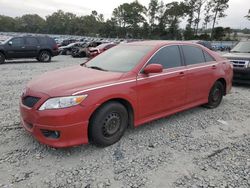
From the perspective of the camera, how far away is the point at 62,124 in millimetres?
3246

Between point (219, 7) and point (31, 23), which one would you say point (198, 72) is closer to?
point (219, 7)

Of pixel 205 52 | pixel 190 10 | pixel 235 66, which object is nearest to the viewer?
pixel 205 52

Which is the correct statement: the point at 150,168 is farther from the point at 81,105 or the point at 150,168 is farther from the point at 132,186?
the point at 81,105

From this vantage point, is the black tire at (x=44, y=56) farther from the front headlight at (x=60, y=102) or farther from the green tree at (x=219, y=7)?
the green tree at (x=219, y=7)

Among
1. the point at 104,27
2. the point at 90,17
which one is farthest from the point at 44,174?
the point at 90,17

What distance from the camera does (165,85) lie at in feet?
14.3

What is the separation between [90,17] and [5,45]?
3177 inches

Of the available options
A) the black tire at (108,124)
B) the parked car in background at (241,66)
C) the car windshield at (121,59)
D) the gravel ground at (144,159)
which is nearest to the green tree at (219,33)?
the parked car in background at (241,66)

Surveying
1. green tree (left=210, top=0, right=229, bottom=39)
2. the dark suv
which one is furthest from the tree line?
the dark suv

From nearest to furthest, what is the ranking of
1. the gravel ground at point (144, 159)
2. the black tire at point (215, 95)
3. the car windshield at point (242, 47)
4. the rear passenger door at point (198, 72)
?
the gravel ground at point (144, 159)
the rear passenger door at point (198, 72)
the black tire at point (215, 95)
the car windshield at point (242, 47)

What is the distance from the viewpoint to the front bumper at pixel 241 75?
798cm

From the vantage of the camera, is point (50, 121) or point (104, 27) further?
point (104, 27)

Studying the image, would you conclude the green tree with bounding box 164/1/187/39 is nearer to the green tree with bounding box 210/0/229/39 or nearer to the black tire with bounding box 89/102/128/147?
the green tree with bounding box 210/0/229/39

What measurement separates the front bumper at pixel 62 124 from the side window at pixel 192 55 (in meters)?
2.64
